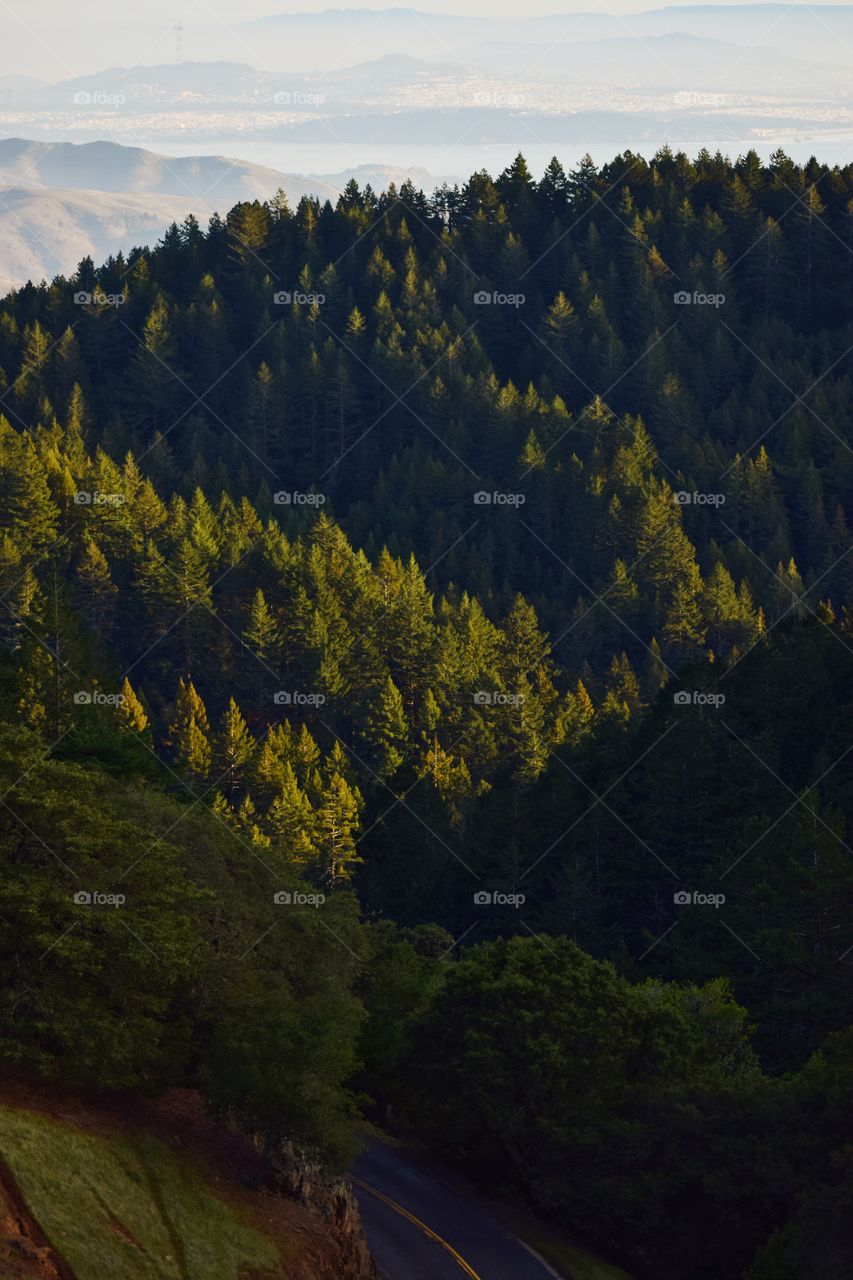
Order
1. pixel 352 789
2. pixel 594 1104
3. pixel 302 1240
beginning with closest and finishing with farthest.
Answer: pixel 302 1240
pixel 594 1104
pixel 352 789

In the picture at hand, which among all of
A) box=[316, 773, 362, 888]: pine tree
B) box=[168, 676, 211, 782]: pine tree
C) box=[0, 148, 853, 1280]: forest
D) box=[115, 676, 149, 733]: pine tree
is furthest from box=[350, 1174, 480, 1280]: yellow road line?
box=[168, 676, 211, 782]: pine tree

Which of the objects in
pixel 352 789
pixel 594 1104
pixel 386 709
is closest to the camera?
pixel 594 1104

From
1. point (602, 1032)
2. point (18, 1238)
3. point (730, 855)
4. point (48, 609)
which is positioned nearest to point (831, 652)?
point (730, 855)

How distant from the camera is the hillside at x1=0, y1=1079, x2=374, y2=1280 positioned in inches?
1614

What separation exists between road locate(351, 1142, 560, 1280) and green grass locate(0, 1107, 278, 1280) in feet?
20.2

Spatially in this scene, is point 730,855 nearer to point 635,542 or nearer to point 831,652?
point 831,652

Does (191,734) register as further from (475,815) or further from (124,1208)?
(124,1208)

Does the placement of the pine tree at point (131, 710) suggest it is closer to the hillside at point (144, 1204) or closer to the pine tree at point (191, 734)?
the pine tree at point (191, 734)

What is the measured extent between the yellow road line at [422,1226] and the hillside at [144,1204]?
3.01 m

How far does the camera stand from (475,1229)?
54.3 meters

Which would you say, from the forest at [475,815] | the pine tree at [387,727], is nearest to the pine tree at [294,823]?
the forest at [475,815]

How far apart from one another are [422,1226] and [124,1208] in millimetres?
12964

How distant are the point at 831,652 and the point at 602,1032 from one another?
54.0 m

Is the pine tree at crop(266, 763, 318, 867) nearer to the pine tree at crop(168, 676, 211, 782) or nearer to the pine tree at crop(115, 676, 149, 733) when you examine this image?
the pine tree at crop(168, 676, 211, 782)
